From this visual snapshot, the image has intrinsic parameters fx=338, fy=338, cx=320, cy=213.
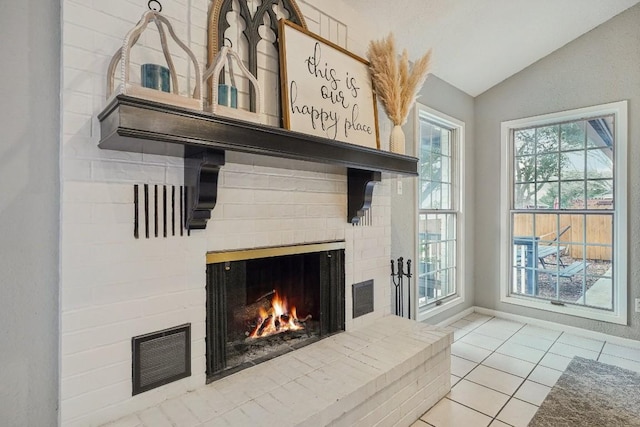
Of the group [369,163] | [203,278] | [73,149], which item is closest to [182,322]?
[203,278]

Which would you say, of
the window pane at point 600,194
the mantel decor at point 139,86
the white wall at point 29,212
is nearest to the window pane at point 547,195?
the window pane at point 600,194

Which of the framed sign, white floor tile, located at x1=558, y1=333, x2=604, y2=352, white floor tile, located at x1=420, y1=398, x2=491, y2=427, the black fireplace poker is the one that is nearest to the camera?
the framed sign

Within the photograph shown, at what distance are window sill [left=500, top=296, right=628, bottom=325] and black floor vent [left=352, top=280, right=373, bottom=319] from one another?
7.24 feet

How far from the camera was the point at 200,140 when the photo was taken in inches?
45.3

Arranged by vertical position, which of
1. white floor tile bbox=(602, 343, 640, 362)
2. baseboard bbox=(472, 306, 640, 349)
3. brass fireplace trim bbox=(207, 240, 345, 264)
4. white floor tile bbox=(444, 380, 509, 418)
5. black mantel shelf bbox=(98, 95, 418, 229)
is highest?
black mantel shelf bbox=(98, 95, 418, 229)

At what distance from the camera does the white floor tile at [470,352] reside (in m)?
2.72

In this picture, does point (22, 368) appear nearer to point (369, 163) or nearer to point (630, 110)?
point (369, 163)

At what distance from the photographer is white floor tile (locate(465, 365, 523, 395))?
2.24 m

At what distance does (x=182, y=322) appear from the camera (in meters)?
1.43

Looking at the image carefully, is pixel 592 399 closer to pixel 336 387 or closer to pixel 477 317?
pixel 477 317

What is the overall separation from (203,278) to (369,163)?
100 cm

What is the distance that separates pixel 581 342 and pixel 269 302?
2.91 meters

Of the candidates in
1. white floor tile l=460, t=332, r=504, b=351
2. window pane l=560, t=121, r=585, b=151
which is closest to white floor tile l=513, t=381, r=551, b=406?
white floor tile l=460, t=332, r=504, b=351

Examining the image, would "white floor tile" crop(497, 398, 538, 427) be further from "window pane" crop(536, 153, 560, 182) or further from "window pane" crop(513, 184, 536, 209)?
"window pane" crop(536, 153, 560, 182)
